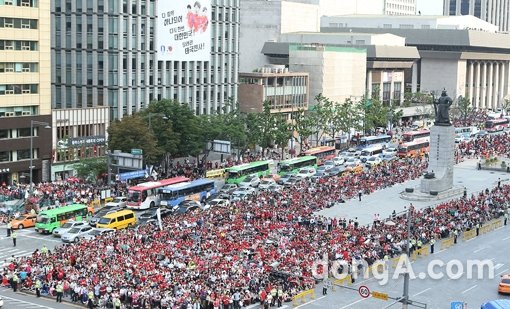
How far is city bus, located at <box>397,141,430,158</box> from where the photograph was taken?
4609 inches

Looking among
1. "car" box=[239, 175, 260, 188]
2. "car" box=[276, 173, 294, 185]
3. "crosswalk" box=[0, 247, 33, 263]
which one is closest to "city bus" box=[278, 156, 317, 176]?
"car" box=[276, 173, 294, 185]

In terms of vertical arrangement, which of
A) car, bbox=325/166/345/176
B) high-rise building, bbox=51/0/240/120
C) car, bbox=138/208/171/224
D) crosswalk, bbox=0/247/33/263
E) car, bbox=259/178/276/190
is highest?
high-rise building, bbox=51/0/240/120

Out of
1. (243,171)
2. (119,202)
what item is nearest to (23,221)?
(119,202)

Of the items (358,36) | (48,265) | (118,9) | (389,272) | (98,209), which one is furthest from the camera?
(358,36)

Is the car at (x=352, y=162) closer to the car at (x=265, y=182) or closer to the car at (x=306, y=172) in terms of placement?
the car at (x=306, y=172)

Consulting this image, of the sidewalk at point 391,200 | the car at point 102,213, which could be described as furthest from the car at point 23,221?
the sidewalk at point 391,200

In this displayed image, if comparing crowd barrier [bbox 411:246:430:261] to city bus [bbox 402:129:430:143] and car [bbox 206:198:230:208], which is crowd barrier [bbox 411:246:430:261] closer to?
car [bbox 206:198:230:208]

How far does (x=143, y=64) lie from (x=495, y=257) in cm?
5933

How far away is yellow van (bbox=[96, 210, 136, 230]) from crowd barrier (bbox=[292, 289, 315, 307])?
891 inches

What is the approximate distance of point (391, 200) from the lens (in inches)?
3374

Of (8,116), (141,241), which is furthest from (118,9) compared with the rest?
(141,241)

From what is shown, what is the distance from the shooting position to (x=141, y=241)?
60500 millimetres

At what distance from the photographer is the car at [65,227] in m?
67.2

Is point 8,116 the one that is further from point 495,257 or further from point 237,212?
point 495,257
